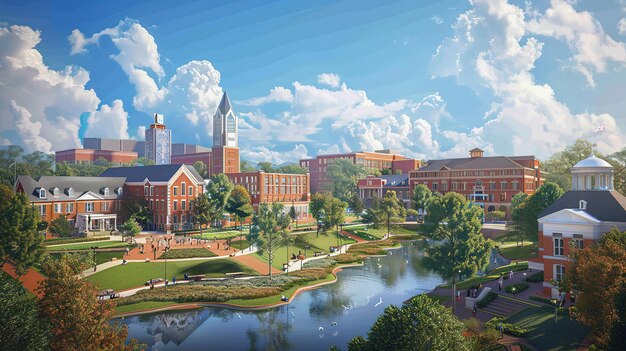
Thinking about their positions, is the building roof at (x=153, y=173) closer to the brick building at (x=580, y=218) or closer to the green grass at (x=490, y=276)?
the green grass at (x=490, y=276)

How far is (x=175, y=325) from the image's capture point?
37.7 metres

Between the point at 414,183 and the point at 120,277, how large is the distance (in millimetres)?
90323

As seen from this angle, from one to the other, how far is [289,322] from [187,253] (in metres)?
25.9

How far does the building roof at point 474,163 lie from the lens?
107938mm

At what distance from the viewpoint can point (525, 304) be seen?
38.7 metres

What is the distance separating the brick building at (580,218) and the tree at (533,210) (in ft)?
50.4

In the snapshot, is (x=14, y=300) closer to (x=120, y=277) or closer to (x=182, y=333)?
(x=182, y=333)

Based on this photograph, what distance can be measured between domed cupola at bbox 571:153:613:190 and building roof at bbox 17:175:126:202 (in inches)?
2983

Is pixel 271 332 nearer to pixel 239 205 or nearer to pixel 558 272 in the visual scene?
pixel 558 272

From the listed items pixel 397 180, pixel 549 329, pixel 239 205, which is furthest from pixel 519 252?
pixel 397 180

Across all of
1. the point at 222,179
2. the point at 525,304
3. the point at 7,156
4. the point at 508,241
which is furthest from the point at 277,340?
the point at 7,156

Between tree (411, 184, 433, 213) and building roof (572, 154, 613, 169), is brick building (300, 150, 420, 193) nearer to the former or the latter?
tree (411, 184, 433, 213)

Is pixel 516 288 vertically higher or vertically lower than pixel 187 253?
lower

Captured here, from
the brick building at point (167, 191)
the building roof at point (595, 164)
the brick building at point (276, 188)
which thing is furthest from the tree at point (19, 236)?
the brick building at point (276, 188)
